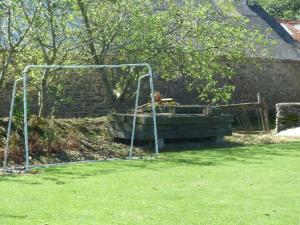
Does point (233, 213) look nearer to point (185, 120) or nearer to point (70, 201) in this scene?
point (70, 201)

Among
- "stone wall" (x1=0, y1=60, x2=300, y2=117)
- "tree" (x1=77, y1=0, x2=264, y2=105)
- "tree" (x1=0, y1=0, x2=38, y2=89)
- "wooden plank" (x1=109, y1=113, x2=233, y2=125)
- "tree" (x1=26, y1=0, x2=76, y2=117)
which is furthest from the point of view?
"stone wall" (x1=0, y1=60, x2=300, y2=117)

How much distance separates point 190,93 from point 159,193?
1638 centimetres

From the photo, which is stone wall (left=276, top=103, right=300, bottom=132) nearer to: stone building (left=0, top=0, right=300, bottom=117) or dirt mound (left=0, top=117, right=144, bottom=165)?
stone building (left=0, top=0, right=300, bottom=117)

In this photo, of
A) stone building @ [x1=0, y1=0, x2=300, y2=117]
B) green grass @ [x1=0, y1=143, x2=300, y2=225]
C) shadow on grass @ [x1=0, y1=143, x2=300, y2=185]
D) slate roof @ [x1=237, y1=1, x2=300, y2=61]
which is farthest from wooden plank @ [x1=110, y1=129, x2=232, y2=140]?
slate roof @ [x1=237, y1=1, x2=300, y2=61]

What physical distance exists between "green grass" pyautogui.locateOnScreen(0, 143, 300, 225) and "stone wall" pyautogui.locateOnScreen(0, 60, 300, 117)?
8.16 m

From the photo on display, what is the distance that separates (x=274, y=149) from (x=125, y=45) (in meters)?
4.81

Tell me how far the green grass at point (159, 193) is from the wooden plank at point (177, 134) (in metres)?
Answer: 2.40

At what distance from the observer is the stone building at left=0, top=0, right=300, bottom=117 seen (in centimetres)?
2153

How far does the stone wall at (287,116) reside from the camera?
2088cm

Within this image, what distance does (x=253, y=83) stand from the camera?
27.5 m

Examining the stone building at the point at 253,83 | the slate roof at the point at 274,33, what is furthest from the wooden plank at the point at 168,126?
the slate roof at the point at 274,33

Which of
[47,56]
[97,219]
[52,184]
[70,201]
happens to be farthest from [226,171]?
[47,56]

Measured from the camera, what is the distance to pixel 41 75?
52.2 feet

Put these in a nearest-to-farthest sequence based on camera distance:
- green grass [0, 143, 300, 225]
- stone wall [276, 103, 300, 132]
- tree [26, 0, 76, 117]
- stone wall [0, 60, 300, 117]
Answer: green grass [0, 143, 300, 225] < tree [26, 0, 76, 117] < stone wall [276, 103, 300, 132] < stone wall [0, 60, 300, 117]
